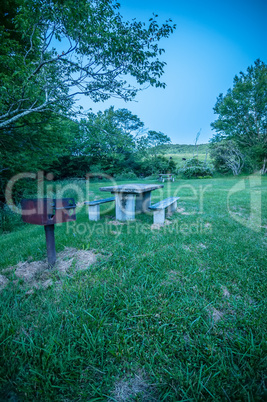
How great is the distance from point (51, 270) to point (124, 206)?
2.43m

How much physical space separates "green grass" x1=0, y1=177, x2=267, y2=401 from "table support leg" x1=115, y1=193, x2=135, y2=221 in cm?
178

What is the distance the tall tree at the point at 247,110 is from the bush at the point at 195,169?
205 inches

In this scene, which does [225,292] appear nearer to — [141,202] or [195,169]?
[141,202]

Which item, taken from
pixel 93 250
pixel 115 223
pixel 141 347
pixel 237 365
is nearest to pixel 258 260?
pixel 237 365

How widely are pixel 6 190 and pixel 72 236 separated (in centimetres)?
382

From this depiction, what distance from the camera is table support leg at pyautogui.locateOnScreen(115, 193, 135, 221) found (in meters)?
4.23

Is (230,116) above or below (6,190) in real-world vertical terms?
above

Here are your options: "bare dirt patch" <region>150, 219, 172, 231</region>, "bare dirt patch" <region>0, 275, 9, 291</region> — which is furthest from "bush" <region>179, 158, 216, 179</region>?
"bare dirt patch" <region>0, 275, 9, 291</region>

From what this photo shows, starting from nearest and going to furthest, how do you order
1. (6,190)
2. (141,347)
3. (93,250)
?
(141,347) → (93,250) → (6,190)

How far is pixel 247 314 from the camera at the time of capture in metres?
1.49

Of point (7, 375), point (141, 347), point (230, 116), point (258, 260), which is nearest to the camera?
point (7, 375)

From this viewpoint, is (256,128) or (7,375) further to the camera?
(256,128)

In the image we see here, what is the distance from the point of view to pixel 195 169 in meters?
20.4

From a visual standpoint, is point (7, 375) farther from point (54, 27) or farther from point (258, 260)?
point (54, 27)
